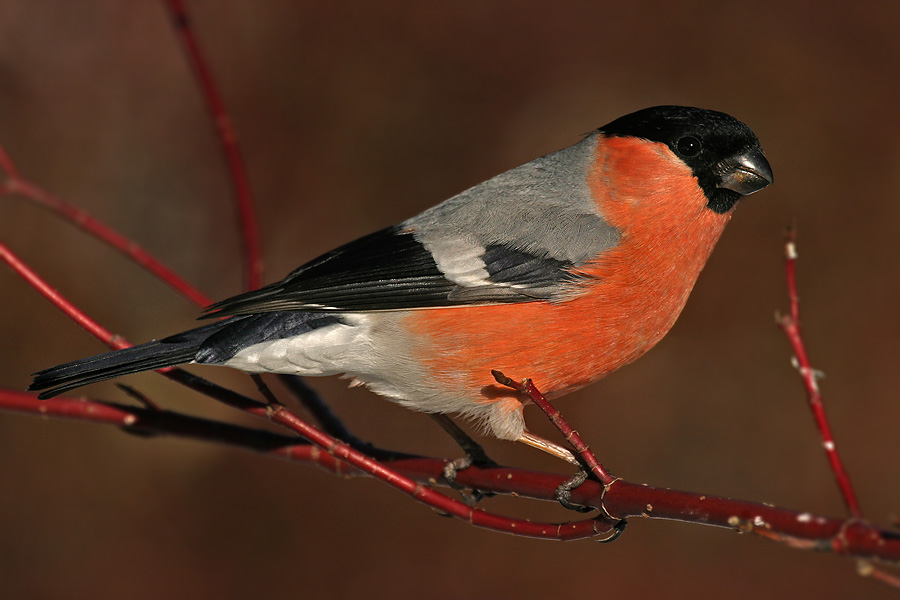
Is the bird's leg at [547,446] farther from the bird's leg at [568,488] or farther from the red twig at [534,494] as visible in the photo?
the bird's leg at [568,488]

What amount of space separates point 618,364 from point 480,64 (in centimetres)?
420

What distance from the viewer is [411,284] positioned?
9.95 ft

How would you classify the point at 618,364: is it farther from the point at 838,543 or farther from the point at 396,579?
the point at 396,579

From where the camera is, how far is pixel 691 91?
633cm

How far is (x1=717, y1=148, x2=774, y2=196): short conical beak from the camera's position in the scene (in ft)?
9.71

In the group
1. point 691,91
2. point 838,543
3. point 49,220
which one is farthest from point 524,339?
point 49,220

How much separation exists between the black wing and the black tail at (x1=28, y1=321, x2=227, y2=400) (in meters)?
0.24

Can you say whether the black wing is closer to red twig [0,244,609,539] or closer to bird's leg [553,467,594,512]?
red twig [0,244,609,539]

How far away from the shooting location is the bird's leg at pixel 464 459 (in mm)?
2985

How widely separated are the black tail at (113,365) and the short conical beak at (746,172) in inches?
72.9

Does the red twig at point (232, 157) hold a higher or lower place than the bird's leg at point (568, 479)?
higher

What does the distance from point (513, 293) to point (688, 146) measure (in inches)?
31.7

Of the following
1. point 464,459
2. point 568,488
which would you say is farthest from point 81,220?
point 568,488

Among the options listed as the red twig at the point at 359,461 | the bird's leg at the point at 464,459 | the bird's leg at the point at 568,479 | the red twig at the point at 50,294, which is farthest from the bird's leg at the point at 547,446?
the red twig at the point at 50,294
